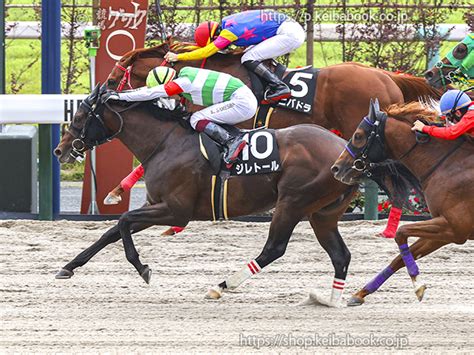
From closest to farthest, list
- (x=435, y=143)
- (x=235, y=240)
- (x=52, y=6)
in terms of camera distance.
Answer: (x=435, y=143)
(x=235, y=240)
(x=52, y=6)

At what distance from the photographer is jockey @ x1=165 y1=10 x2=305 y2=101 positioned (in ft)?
33.4

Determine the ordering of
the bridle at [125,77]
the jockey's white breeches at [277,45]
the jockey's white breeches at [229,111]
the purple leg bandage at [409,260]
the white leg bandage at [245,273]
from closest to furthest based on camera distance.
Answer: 1. the purple leg bandage at [409,260]
2. the white leg bandage at [245,273]
3. the jockey's white breeches at [229,111]
4. the jockey's white breeches at [277,45]
5. the bridle at [125,77]

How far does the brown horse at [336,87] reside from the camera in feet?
34.0

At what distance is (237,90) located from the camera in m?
8.73

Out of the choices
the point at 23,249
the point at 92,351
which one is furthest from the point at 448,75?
the point at 92,351

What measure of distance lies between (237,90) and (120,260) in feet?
6.73

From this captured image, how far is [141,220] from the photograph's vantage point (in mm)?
8250

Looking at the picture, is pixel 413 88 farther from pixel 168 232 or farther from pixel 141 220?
pixel 141 220

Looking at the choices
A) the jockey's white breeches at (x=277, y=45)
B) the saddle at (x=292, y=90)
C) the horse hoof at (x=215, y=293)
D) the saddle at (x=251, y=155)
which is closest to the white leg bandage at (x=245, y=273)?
the horse hoof at (x=215, y=293)

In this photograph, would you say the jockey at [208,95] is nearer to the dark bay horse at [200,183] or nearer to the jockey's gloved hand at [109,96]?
the jockey's gloved hand at [109,96]

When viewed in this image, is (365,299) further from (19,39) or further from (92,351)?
(19,39)

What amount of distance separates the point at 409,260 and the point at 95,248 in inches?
90.2

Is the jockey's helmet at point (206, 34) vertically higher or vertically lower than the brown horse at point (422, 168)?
higher

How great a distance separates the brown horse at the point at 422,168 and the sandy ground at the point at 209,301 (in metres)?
0.54
